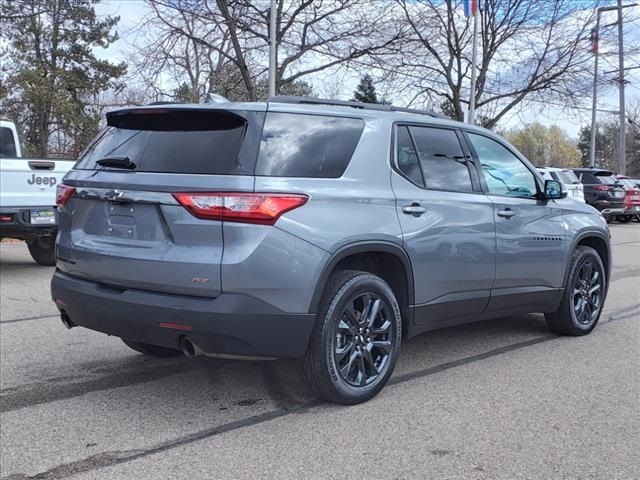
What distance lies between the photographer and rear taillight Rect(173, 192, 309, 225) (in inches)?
144

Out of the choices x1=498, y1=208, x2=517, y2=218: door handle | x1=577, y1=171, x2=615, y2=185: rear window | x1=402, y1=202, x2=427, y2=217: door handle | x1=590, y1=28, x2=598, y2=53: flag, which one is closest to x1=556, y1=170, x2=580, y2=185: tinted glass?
x1=577, y1=171, x2=615, y2=185: rear window

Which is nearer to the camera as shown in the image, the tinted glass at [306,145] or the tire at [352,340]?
the tinted glass at [306,145]

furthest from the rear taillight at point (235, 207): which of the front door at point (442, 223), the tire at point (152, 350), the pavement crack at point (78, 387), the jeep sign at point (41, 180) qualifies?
the jeep sign at point (41, 180)

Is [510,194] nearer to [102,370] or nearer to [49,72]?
[102,370]

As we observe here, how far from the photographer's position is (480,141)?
533 cm

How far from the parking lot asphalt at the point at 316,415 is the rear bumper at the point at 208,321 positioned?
1.62 ft

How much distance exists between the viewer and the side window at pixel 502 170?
527cm

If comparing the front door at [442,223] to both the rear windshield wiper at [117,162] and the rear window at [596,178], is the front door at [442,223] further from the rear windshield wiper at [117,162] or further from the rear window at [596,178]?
the rear window at [596,178]

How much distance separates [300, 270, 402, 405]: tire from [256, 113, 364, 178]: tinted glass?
0.65 m

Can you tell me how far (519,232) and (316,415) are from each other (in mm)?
2282

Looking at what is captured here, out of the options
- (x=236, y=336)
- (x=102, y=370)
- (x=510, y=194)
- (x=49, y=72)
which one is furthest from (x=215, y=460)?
(x=49, y=72)

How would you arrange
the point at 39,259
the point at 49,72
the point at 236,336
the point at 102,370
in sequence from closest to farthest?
the point at 236,336, the point at 102,370, the point at 39,259, the point at 49,72

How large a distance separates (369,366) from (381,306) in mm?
383

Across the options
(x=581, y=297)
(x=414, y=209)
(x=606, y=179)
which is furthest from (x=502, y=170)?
(x=606, y=179)
